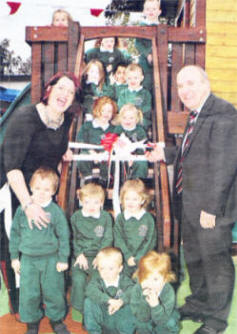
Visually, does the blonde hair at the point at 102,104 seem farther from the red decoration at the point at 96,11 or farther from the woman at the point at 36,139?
the red decoration at the point at 96,11

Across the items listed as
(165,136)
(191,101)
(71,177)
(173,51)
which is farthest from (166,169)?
(173,51)

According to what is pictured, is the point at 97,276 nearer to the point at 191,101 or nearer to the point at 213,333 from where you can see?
the point at 213,333

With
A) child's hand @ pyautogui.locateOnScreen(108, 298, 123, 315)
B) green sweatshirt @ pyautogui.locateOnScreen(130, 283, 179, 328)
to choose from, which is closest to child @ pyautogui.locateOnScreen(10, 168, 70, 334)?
child's hand @ pyautogui.locateOnScreen(108, 298, 123, 315)

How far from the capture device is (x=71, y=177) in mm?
2049

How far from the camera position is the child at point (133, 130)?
2.05 meters

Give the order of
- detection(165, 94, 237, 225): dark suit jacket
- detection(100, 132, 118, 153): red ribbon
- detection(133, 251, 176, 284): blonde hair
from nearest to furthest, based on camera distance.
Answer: detection(165, 94, 237, 225): dark suit jacket, detection(133, 251, 176, 284): blonde hair, detection(100, 132, 118, 153): red ribbon

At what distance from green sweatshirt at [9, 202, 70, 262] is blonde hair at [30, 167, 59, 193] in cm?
10

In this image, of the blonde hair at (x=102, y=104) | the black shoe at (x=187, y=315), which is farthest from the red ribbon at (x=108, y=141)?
the black shoe at (x=187, y=315)

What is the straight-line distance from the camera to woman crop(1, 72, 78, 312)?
198 cm

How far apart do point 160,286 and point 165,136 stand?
0.76 meters

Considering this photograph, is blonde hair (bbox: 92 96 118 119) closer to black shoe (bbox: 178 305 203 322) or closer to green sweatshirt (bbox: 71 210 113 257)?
green sweatshirt (bbox: 71 210 113 257)

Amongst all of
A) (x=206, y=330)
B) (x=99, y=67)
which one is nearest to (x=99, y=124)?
(x=99, y=67)

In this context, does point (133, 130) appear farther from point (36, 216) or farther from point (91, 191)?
point (36, 216)

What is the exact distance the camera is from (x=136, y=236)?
1.99m
